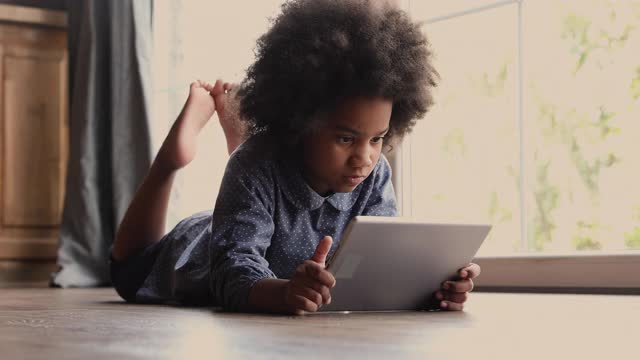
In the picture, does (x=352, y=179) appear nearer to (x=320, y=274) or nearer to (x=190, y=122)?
(x=320, y=274)

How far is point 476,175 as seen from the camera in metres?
3.42

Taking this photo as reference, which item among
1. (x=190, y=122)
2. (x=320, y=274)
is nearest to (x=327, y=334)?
(x=320, y=274)

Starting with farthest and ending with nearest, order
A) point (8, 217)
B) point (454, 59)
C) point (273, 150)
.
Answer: point (8, 217), point (454, 59), point (273, 150)

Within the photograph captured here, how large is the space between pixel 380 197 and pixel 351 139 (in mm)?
304

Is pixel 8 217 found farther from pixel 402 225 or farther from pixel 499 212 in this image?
pixel 402 225

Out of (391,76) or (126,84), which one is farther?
(126,84)

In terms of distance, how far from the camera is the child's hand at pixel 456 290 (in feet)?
5.42

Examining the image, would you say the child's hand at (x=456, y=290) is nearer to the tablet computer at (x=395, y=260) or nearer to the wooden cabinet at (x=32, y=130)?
the tablet computer at (x=395, y=260)

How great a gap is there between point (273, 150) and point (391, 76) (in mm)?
244

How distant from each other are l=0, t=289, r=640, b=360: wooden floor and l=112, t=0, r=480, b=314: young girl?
0.08 meters

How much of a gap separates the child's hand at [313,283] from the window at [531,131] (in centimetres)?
123

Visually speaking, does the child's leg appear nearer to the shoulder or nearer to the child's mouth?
the shoulder

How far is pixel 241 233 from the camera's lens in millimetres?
1637

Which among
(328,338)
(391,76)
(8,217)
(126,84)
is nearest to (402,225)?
(391,76)
